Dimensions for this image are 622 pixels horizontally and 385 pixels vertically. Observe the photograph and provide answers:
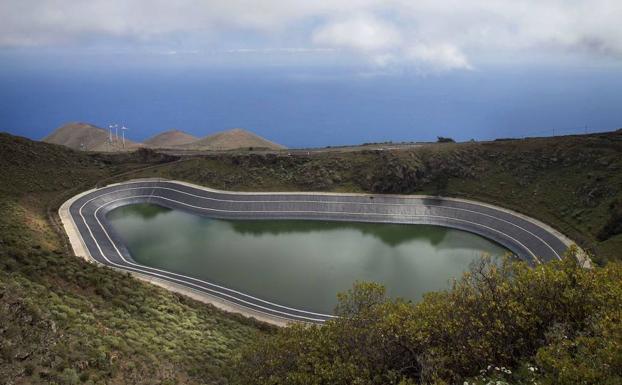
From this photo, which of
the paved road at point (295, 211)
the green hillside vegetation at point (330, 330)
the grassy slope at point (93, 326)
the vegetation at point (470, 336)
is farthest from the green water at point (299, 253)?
the vegetation at point (470, 336)

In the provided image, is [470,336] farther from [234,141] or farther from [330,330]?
[234,141]

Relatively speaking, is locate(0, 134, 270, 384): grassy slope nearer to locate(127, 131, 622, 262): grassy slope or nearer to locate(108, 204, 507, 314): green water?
locate(108, 204, 507, 314): green water

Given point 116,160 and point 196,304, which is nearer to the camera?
point 196,304

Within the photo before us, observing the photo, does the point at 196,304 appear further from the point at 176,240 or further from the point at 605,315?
the point at 605,315

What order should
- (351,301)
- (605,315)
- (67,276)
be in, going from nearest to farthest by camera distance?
1. (605,315)
2. (351,301)
3. (67,276)

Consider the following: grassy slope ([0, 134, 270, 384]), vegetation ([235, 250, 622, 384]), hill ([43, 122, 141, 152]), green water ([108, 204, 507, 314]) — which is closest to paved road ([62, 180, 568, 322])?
green water ([108, 204, 507, 314])

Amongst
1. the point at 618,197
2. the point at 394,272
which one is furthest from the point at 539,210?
the point at 394,272
